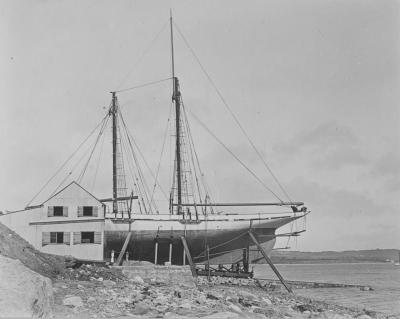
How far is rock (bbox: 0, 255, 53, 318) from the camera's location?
43.5 ft

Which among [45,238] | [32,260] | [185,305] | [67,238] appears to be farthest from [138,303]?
[45,238]

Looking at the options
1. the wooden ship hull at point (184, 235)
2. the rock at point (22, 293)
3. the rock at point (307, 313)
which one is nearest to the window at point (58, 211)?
the wooden ship hull at point (184, 235)

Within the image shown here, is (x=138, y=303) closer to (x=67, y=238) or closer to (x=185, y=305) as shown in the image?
(x=185, y=305)

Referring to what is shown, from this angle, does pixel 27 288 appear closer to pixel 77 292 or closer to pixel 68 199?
pixel 77 292

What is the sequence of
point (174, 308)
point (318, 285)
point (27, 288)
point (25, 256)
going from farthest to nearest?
1. point (318, 285)
2. point (25, 256)
3. point (174, 308)
4. point (27, 288)

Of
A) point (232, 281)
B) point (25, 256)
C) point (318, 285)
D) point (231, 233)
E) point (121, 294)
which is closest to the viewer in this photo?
point (121, 294)

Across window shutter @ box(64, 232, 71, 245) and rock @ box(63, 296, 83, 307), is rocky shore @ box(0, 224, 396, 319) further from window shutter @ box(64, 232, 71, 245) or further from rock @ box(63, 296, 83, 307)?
window shutter @ box(64, 232, 71, 245)

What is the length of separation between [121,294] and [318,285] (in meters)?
38.5

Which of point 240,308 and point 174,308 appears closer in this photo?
point 174,308

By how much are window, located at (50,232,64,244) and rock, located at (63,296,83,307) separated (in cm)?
2364

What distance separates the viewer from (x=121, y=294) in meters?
21.0

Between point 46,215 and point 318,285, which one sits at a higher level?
point 46,215

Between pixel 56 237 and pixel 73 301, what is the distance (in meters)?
24.2

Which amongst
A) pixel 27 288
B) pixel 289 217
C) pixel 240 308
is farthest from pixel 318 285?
pixel 27 288
